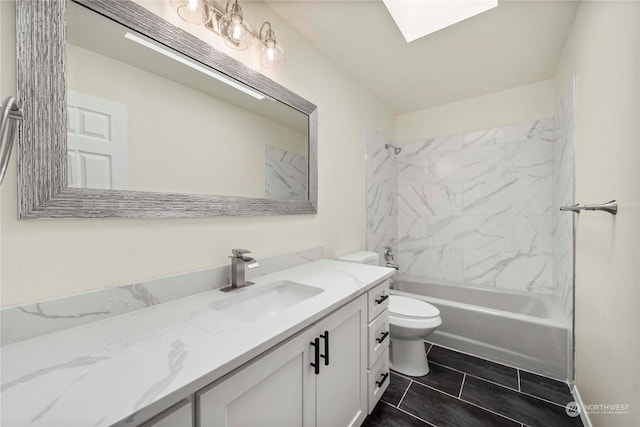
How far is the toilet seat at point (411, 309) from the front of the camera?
6.00 feet

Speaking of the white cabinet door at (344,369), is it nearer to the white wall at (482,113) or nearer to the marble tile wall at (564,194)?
the marble tile wall at (564,194)

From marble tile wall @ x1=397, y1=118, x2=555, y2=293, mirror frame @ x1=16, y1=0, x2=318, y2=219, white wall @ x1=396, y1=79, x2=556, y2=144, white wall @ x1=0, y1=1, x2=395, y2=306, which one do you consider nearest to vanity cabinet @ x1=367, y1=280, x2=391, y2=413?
white wall @ x1=0, y1=1, x2=395, y2=306

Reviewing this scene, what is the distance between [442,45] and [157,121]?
1933mm

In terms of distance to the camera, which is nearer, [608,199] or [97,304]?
[97,304]

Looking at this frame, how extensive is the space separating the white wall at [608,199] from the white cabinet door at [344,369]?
0.99 m

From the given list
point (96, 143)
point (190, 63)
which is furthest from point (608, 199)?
point (96, 143)

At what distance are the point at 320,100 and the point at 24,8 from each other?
1466 millimetres

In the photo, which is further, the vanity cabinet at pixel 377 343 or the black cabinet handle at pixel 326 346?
the vanity cabinet at pixel 377 343

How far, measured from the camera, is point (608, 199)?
1171mm

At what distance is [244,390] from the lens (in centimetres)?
73

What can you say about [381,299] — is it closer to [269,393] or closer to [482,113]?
[269,393]

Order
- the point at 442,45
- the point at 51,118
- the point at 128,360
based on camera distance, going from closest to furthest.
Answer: the point at 128,360 < the point at 51,118 < the point at 442,45

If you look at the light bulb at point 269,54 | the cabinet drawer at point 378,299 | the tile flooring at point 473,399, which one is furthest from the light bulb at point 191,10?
the tile flooring at point 473,399

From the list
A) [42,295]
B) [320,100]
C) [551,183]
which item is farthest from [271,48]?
[551,183]
